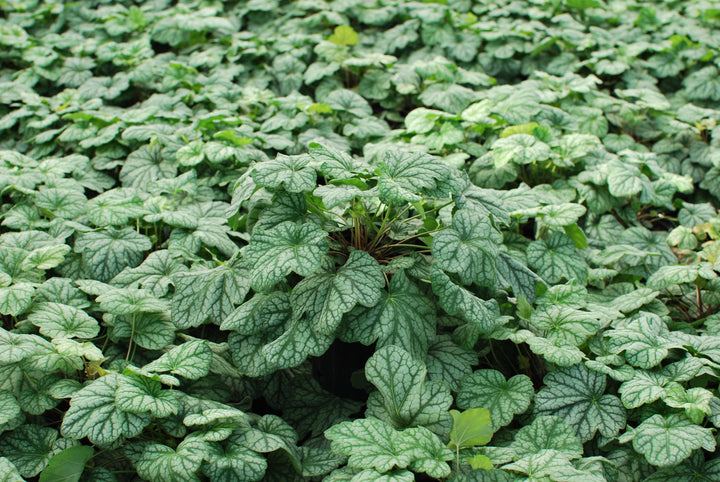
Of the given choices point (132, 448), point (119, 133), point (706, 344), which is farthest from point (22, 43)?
point (706, 344)

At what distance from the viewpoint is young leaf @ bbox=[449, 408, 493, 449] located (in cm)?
190

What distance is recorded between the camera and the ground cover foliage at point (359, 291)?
1.98m

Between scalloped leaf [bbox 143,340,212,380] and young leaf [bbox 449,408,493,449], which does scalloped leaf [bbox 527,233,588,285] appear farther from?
scalloped leaf [bbox 143,340,212,380]

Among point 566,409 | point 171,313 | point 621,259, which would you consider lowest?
point 621,259

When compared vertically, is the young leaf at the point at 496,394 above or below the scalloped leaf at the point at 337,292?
below

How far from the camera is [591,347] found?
7.79ft

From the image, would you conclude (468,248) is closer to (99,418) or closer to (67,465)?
(99,418)

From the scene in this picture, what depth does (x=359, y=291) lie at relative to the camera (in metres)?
2.11

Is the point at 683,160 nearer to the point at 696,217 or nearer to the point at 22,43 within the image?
the point at 696,217

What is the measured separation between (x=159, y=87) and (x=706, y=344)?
4.33m

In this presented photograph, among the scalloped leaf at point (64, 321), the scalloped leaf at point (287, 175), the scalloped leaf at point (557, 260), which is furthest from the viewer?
the scalloped leaf at point (557, 260)

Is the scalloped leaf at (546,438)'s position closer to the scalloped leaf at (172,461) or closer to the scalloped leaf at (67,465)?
the scalloped leaf at (172,461)

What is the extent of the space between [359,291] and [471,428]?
612 mm

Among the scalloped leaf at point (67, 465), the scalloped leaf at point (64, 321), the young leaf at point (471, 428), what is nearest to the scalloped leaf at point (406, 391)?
the young leaf at point (471, 428)
